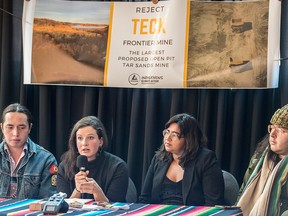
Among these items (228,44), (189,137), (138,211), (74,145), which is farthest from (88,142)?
(228,44)

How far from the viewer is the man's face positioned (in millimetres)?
2830

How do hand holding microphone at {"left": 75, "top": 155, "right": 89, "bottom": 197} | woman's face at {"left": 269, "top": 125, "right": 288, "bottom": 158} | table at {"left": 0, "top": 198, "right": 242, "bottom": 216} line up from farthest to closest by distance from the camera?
hand holding microphone at {"left": 75, "top": 155, "right": 89, "bottom": 197}, woman's face at {"left": 269, "top": 125, "right": 288, "bottom": 158}, table at {"left": 0, "top": 198, "right": 242, "bottom": 216}

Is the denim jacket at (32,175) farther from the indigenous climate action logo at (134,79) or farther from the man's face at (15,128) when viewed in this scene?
the indigenous climate action logo at (134,79)

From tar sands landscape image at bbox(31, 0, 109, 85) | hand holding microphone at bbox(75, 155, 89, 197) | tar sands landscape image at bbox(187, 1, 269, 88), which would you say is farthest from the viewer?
tar sands landscape image at bbox(31, 0, 109, 85)

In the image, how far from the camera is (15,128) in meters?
2.83

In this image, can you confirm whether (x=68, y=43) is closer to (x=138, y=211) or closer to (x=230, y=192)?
(x=230, y=192)

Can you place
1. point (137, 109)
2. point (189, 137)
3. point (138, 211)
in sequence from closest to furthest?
1. point (138, 211)
2. point (189, 137)
3. point (137, 109)

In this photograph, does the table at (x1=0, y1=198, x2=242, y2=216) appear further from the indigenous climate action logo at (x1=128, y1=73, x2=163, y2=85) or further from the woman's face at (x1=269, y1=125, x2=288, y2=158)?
the indigenous climate action logo at (x1=128, y1=73, x2=163, y2=85)

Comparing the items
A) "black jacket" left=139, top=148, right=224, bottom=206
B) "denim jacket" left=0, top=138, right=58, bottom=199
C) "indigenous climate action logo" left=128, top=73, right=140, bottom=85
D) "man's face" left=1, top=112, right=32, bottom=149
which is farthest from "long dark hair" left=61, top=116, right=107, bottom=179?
"indigenous climate action logo" left=128, top=73, right=140, bottom=85

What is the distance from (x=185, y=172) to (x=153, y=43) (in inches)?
37.3

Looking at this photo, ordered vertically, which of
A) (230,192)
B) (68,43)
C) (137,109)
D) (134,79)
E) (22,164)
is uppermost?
(68,43)

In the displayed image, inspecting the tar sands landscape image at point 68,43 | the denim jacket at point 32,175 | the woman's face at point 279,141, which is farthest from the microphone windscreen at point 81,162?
the woman's face at point 279,141

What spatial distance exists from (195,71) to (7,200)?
4.52ft

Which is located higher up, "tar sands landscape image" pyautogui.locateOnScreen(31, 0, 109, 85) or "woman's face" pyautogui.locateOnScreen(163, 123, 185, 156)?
"tar sands landscape image" pyautogui.locateOnScreen(31, 0, 109, 85)
